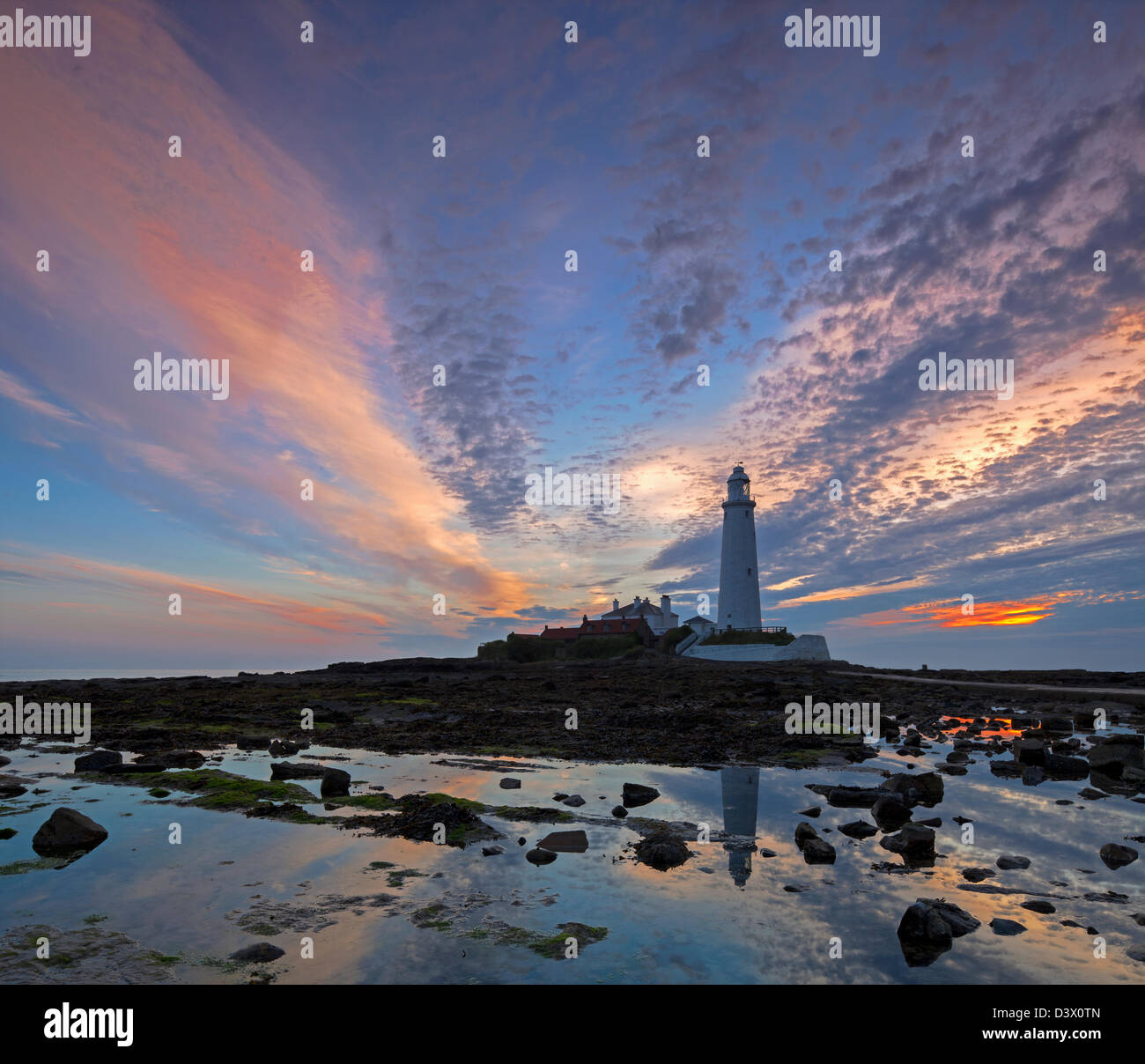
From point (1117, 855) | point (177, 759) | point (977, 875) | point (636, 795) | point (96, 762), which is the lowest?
point (177, 759)

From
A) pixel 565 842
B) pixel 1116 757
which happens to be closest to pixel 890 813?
pixel 565 842

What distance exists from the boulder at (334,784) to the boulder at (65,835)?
3.92m

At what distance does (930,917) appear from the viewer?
249 inches

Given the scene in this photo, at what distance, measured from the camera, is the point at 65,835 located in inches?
366

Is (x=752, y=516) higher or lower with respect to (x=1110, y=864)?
higher

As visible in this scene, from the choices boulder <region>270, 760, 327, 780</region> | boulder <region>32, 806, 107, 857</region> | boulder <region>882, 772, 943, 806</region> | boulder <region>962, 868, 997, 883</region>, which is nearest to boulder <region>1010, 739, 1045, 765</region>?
boulder <region>882, 772, 943, 806</region>

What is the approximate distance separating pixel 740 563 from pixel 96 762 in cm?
6897

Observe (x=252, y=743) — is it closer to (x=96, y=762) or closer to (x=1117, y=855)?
(x=96, y=762)

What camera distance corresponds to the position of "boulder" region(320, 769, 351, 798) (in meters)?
12.8

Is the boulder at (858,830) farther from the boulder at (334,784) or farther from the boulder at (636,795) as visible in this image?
the boulder at (334,784)

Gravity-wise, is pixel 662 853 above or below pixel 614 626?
above
